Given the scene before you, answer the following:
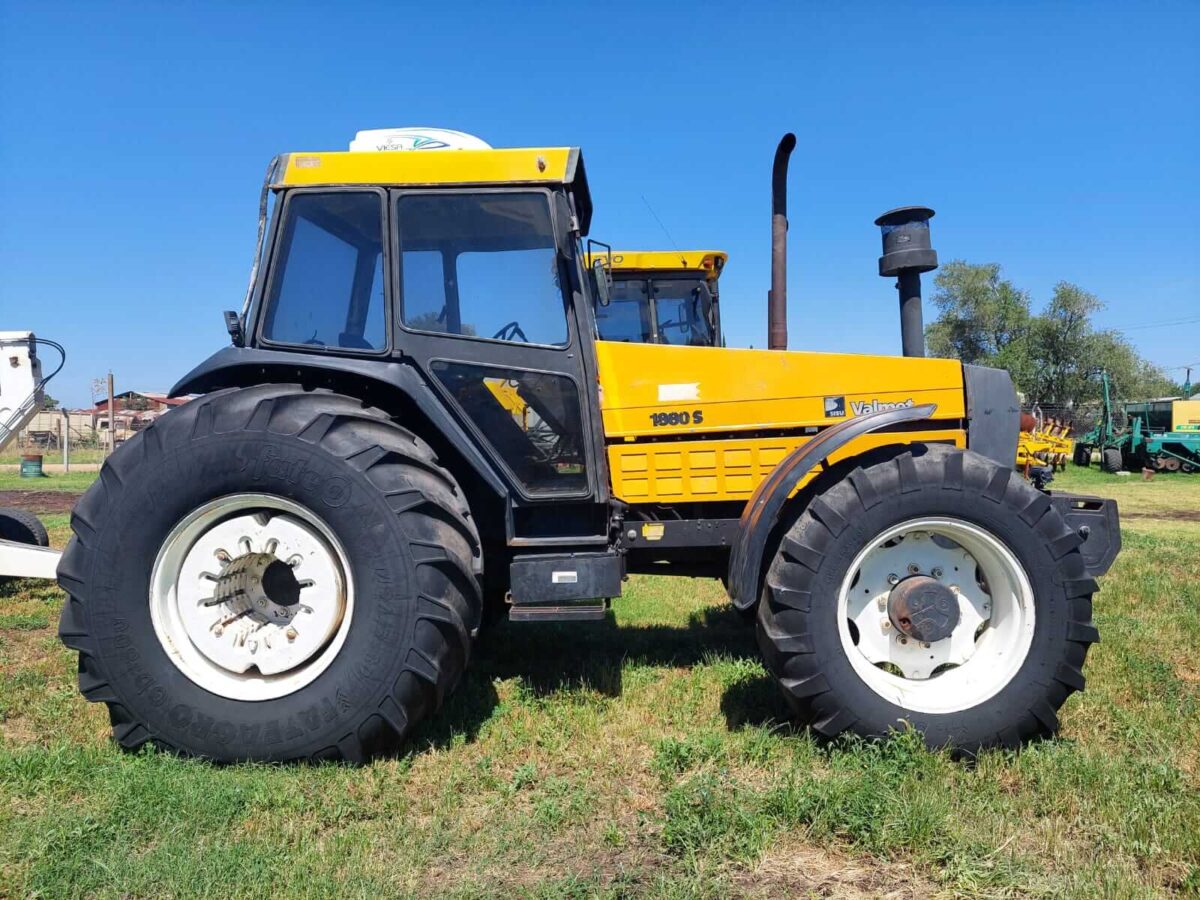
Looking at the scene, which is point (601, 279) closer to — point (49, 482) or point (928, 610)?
point (928, 610)

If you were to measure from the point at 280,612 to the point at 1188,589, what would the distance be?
642cm

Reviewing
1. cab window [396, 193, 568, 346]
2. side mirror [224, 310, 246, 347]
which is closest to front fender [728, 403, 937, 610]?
cab window [396, 193, 568, 346]

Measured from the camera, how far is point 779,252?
4.29 meters

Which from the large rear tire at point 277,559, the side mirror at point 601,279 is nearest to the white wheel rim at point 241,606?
the large rear tire at point 277,559

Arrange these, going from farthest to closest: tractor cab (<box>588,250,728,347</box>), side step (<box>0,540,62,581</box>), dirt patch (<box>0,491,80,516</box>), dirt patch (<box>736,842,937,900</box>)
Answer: dirt patch (<box>0,491,80,516</box>)
tractor cab (<box>588,250,728,347</box>)
side step (<box>0,540,62,581</box>)
dirt patch (<box>736,842,937,900</box>)

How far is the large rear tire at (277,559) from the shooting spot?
2.98 meters

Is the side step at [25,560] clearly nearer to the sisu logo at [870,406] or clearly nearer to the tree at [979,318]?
the sisu logo at [870,406]

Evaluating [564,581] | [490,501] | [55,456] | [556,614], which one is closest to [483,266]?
[490,501]

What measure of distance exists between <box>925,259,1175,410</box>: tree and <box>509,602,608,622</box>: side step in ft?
145

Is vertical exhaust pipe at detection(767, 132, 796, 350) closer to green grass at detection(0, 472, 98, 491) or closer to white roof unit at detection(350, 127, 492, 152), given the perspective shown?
white roof unit at detection(350, 127, 492, 152)

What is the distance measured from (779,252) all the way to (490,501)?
2.12 meters

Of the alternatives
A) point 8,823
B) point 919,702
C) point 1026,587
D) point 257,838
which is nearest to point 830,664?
point 919,702

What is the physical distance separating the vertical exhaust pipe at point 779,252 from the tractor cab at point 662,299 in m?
3.38

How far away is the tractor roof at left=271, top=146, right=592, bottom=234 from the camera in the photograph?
11.6ft
